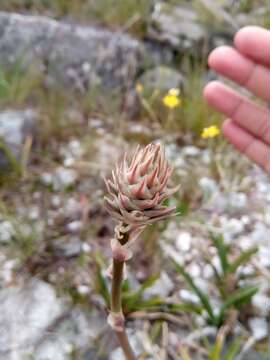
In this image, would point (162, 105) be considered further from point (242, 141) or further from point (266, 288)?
point (266, 288)

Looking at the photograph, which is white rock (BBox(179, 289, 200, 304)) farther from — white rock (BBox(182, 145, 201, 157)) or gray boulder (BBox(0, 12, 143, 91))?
gray boulder (BBox(0, 12, 143, 91))

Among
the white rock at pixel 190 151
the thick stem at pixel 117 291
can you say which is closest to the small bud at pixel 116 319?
the thick stem at pixel 117 291

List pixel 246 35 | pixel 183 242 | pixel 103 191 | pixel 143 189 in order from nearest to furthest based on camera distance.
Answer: pixel 143 189 → pixel 246 35 → pixel 183 242 → pixel 103 191

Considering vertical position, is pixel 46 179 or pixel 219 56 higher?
pixel 219 56

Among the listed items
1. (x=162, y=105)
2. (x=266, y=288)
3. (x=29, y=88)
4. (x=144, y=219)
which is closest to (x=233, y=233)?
(x=266, y=288)

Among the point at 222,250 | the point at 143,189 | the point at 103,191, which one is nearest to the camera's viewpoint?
the point at 143,189

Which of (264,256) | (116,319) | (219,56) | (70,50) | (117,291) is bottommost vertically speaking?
(264,256)

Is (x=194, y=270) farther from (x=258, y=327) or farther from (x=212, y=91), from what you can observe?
(x=212, y=91)

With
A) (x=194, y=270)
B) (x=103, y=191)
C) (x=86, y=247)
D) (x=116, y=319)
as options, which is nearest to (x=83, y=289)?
(x=86, y=247)
